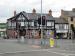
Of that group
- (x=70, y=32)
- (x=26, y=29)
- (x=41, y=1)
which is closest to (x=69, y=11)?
(x=70, y=32)

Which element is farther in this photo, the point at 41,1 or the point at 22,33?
the point at 22,33

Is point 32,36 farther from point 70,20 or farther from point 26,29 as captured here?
point 70,20

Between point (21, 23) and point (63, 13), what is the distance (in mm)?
17687

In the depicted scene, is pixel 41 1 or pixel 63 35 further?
pixel 63 35

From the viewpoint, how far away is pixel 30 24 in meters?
118

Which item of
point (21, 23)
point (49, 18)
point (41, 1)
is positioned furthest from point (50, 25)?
point (41, 1)

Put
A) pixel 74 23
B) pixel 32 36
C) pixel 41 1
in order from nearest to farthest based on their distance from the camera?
pixel 41 1 < pixel 32 36 < pixel 74 23

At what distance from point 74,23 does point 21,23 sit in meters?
21.0

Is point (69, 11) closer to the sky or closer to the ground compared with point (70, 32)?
closer to the sky

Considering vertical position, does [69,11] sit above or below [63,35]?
above

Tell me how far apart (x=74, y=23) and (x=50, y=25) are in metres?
10.0

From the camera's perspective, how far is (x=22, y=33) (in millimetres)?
116250

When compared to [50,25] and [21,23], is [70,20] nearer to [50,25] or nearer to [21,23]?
[50,25]

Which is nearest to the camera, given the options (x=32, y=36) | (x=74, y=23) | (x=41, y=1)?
(x=41, y=1)
